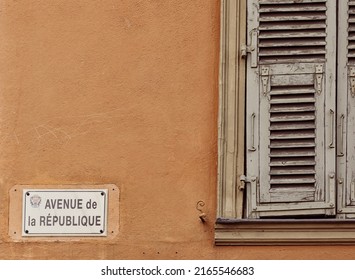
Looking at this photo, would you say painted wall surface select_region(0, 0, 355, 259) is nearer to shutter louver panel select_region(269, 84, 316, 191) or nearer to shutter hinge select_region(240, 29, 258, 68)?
shutter hinge select_region(240, 29, 258, 68)

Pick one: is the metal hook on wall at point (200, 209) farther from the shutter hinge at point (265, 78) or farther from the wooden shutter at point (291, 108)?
the shutter hinge at point (265, 78)

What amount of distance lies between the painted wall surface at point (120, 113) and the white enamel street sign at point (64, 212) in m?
0.06

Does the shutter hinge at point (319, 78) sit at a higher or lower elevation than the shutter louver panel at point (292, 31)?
lower

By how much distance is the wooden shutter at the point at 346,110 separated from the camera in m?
8.30

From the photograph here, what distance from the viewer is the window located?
8.29 m

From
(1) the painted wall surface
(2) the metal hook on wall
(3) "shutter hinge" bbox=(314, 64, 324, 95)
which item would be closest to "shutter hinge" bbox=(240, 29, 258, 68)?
(1) the painted wall surface

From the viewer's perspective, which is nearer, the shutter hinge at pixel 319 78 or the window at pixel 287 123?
the window at pixel 287 123

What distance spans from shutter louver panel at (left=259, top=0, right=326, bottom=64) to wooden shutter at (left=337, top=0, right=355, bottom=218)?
124mm

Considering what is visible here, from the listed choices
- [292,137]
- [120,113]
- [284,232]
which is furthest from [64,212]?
[292,137]

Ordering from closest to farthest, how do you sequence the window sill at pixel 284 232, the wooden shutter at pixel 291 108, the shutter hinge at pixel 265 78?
the window sill at pixel 284 232 < the wooden shutter at pixel 291 108 < the shutter hinge at pixel 265 78

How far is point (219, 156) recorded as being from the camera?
8391 millimetres

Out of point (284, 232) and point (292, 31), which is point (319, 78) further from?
point (284, 232)

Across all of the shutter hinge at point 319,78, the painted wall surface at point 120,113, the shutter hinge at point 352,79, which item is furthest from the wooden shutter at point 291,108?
the painted wall surface at point 120,113

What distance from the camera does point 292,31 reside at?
8.52m
